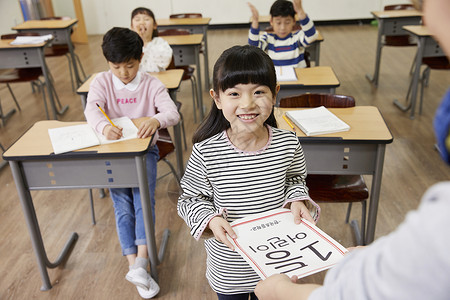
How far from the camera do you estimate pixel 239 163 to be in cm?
122

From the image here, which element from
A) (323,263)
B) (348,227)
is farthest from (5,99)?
(323,263)

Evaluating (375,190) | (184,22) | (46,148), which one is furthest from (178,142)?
(184,22)

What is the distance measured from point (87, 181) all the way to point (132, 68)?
66 cm

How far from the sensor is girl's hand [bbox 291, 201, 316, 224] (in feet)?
3.67

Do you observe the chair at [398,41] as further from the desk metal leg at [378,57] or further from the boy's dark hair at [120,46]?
the boy's dark hair at [120,46]

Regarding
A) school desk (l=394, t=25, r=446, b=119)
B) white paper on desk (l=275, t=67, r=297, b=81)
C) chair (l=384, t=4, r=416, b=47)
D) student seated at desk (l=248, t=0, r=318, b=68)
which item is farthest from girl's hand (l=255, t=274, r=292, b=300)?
chair (l=384, t=4, r=416, b=47)

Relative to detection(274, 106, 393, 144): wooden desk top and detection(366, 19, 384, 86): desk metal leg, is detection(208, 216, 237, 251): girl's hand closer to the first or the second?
detection(274, 106, 393, 144): wooden desk top

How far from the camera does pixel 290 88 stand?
106 inches

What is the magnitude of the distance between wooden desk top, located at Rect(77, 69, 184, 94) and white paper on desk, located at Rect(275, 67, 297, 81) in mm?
666

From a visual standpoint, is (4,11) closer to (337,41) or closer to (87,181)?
(337,41)

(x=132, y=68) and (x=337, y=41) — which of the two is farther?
(x=337, y=41)

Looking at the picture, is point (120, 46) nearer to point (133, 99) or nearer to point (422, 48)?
point (133, 99)

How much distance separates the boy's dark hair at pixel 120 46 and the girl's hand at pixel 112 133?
421 mm

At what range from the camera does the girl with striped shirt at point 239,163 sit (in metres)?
1.15
